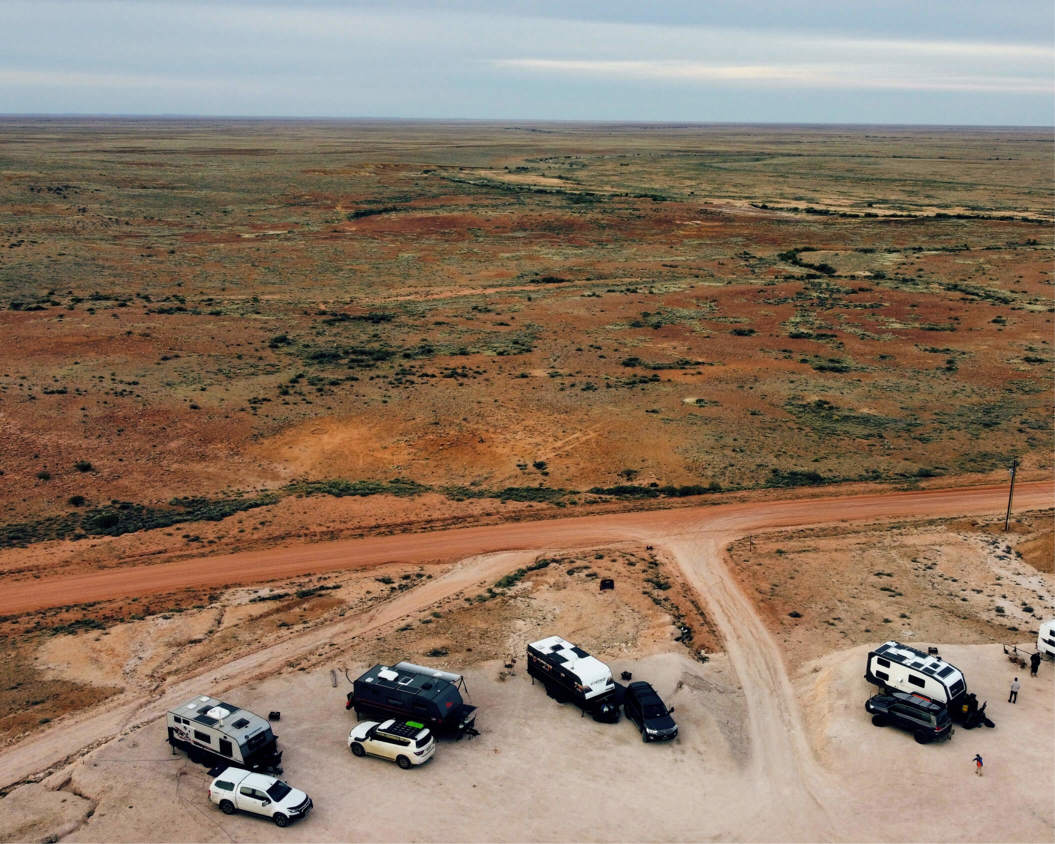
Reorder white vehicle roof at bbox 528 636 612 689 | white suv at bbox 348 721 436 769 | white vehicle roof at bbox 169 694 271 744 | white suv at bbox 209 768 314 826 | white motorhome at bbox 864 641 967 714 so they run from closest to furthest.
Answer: white suv at bbox 209 768 314 826, white vehicle roof at bbox 169 694 271 744, white suv at bbox 348 721 436 769, white motorhome at bbox 864 641 967 714, white vehicle roof at bbox 528 636 612 689

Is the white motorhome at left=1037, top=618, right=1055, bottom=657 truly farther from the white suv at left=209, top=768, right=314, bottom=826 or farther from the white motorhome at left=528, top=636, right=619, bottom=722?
the white suv at left=209, top=768, right=314, bottom=826

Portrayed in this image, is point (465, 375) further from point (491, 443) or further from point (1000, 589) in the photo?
point (1000, 589)

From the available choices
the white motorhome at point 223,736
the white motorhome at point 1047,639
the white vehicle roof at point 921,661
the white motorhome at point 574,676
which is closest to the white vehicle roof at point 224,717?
the white motorhome at point 223,736

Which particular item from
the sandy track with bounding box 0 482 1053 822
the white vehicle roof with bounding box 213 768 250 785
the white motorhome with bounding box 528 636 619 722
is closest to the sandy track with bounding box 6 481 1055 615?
the sandy track with bounding box 0 482 1053 822

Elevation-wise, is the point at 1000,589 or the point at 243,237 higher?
the point at 243,237

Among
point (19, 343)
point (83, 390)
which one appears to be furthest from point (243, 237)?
point (83, 390)
